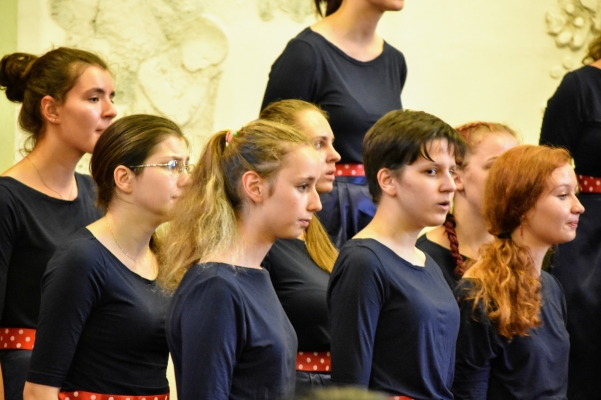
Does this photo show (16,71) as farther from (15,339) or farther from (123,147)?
(15,339)

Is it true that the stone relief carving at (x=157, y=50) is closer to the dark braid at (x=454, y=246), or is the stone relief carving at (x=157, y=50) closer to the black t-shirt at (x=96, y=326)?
the dark braid at (x=454, y=246)

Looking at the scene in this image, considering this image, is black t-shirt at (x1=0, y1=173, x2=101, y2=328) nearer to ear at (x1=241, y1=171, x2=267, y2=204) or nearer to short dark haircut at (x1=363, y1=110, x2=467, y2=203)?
ear at (x1=241, y1=171, x2=267, y2=204)

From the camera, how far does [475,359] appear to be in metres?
2.59

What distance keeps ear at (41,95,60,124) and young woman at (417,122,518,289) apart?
1158 millimetres

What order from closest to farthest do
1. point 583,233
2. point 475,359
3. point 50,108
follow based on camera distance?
1. point 475,359
2. point 50,108
3. point 583,233

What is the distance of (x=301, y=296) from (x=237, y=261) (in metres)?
0.51

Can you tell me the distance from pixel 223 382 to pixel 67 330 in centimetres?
50

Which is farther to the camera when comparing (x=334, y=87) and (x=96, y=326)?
(x=334, y=87)

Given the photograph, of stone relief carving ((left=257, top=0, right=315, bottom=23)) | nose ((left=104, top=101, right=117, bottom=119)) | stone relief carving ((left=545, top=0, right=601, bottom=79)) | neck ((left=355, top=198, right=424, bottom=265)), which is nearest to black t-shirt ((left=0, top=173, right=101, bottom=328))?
nose ((left=104, top=101, right=117, bottom=119))

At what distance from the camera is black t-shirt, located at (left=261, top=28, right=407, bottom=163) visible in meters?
3.00

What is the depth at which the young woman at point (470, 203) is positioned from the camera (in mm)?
3088

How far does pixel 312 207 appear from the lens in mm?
2199

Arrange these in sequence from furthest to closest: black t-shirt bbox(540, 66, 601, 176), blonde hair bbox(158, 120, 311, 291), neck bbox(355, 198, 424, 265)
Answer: black t-shirt bbox(540, 66, 601, 176), neck bbox(355, 198, 424, 265), blonde hair bbox(158, 120, 311, 291)

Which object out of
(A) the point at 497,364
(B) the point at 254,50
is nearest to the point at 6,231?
(A) the point at 497,364
